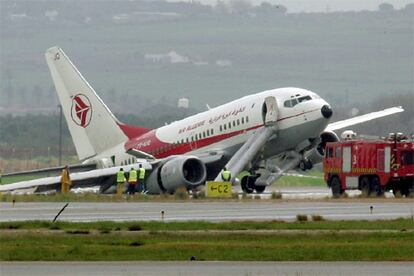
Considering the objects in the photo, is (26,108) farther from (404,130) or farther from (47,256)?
(47,256)

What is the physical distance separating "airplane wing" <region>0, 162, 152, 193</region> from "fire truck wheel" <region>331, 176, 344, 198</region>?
7.75m

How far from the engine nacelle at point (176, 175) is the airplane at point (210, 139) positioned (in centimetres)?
2

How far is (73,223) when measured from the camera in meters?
39.4

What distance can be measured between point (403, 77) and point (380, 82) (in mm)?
6147

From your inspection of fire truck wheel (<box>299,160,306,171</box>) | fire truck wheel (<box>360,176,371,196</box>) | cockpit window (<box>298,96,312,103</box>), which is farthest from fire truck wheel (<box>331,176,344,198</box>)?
cockpit window (<box>298,96,312,103</box>)

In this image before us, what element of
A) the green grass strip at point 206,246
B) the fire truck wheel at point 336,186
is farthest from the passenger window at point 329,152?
the green grass strip at point 206,246

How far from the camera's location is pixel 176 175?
63.4m

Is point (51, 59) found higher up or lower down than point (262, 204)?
higher up

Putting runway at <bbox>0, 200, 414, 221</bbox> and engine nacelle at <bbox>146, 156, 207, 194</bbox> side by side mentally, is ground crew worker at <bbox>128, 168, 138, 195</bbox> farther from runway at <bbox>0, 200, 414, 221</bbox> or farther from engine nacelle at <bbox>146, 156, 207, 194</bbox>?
runway at <bbox>0, 200, 414, 221</bbox>

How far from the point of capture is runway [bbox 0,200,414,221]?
42938 millimetres

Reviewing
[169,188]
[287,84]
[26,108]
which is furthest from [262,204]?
[287,84]

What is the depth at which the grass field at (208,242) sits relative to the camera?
97.8ft

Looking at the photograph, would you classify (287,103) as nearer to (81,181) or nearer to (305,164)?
(305,164)

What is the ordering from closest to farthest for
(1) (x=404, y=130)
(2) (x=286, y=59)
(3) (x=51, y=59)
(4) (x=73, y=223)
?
(4) (x=73, y=223)
(3) (x=51, y=59)
(1) (x=404, y=130)
(2) (x=286, y=59)
